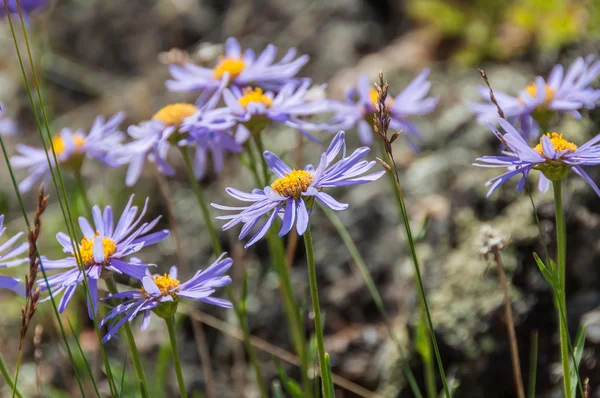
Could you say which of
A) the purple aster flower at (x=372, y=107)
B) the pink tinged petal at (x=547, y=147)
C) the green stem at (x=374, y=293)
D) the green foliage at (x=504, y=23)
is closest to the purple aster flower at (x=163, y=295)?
the green stem at (x=374, y=293)

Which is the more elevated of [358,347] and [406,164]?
[406,164]

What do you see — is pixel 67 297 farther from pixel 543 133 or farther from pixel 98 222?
pixel 543 133

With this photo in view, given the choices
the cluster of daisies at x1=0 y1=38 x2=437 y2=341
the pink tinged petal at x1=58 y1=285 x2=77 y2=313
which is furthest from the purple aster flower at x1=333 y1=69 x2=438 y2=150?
the pink tinged petal at x1=58 y1=285 x2=77 y2=313

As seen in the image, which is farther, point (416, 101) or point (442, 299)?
point (442, 299)

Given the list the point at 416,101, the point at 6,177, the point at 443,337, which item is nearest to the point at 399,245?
the point at 443,337

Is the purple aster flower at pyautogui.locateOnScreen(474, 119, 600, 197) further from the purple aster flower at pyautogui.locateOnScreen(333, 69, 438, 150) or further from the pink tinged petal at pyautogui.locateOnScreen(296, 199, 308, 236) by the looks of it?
the purple aster flower at pyautogui.locateOnScreen(333, 69, 438, 150)

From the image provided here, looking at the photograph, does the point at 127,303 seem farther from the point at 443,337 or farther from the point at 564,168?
the point at 443,337

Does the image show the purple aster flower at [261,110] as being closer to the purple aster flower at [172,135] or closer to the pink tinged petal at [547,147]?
the purple aster flower at [172,135]

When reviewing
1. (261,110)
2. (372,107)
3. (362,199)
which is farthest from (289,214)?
(362,199)
